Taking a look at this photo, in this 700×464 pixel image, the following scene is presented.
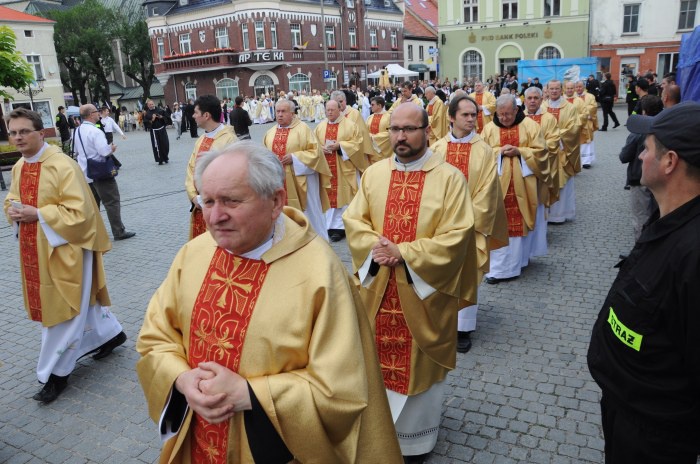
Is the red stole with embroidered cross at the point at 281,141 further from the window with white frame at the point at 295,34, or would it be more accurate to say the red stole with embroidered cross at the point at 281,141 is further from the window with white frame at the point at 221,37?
the window with white frame at the point at 221,37

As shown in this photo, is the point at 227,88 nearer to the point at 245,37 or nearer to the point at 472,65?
the point at 245,37

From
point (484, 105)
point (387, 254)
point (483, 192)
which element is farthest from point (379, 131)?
point (387, 254)

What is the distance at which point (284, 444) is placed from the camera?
6.84 feet

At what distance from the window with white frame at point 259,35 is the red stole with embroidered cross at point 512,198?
1537 inches

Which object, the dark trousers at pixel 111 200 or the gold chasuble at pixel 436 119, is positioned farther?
the gold chasuble at pixel 436 119

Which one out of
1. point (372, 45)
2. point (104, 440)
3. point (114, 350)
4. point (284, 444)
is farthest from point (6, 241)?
point (372, 45)

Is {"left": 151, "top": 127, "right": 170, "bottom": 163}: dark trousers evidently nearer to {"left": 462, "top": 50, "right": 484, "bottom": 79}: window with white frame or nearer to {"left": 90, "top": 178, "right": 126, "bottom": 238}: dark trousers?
{"left": 90, "top": 178, "right": 126, "bottom": 238}: dark trousers

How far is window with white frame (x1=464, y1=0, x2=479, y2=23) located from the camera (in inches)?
1661

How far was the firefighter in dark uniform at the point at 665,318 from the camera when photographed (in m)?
1.99

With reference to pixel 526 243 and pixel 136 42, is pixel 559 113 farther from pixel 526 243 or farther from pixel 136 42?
pixel 136 42

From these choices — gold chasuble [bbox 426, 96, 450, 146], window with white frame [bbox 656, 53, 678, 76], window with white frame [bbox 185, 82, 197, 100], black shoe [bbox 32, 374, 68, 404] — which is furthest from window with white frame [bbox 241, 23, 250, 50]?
black shoe [bbox 32, 374, 68, 404]

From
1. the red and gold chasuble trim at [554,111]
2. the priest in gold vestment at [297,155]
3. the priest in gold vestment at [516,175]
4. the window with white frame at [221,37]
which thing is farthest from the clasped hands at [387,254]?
the window with white frame at [221,37]

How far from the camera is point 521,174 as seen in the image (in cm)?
670

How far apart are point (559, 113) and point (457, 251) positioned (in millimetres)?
6990
